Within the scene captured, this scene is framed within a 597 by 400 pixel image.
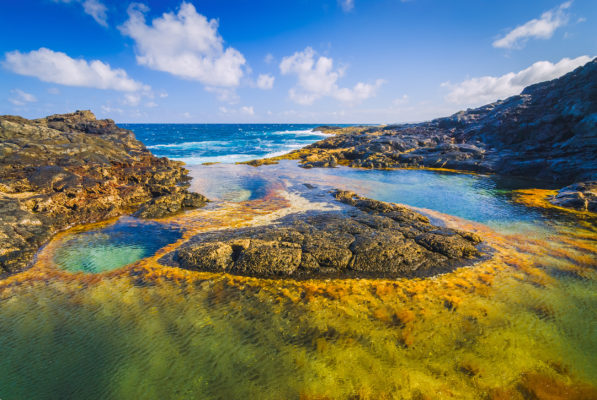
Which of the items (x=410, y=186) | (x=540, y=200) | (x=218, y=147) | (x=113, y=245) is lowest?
(x=540, y=200)

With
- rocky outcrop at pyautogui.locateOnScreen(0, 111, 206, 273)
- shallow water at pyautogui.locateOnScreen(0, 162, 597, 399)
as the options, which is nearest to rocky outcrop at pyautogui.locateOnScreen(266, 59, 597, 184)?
rocky outcrop at pyautogui.locateOnScreen(0, 111, 206, 273)

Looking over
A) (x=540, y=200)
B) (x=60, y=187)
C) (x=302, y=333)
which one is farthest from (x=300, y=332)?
(x=540, y=200)

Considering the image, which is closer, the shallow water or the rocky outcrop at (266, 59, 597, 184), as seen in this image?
the shallow water

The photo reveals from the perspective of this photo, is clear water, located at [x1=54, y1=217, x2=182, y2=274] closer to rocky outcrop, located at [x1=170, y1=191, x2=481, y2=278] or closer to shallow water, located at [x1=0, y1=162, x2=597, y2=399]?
shallow water, located at [x1=0, y1=162, x2=597, y2=399]

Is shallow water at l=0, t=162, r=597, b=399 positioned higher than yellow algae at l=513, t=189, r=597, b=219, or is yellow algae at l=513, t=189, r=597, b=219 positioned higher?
shallow water at l=0, t=162, r=597, b=399

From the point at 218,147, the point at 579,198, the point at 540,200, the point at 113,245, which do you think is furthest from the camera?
the point at 218,147

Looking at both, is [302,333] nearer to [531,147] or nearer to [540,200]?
[540,200]
